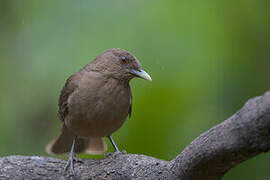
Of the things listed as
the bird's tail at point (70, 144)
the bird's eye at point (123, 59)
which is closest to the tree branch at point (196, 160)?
the bird's tail at point (70, 144)

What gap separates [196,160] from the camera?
266 centimetres

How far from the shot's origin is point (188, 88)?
171 inches

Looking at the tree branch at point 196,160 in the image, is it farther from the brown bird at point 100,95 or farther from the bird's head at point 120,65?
the bird's head at point 120,65

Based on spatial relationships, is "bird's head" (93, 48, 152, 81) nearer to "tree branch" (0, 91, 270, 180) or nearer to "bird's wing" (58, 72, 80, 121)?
"bird's wing" (58, 72, 80, 121)

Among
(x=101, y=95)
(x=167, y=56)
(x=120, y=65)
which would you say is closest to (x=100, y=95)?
(x=101, y=95)

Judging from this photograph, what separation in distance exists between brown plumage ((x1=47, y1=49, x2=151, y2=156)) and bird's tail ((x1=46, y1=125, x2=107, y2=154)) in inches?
17.9

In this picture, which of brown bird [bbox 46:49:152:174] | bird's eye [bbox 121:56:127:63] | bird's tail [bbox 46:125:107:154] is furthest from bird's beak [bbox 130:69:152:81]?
bird's tail [bbox 46:125:107:154]

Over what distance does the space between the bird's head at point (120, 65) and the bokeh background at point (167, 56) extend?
140 millimetres

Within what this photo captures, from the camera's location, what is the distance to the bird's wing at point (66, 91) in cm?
409

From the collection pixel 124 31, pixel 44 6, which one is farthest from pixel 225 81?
pixel 44 6

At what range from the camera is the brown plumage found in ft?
12.8

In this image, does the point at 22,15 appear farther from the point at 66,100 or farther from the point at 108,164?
the point at 108,164

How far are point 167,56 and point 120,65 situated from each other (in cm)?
52

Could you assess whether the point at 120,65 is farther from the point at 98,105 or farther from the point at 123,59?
the point at 98,105
